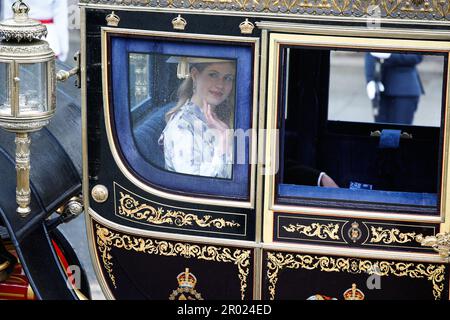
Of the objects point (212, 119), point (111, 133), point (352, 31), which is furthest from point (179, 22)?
point (352, 31)

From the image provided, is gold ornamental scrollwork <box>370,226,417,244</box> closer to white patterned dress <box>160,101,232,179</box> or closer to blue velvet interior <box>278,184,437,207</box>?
blue velvet interior <box>278,184,437,207</box>

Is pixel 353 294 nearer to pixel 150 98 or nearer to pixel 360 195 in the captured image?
pixel 360 195

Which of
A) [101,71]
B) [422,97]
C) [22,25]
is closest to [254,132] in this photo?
[101,71]

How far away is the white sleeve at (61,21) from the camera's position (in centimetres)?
795

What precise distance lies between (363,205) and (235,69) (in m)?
0.60

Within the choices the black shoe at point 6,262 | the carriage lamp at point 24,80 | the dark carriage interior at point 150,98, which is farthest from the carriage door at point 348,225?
the black shoe at point 6,262

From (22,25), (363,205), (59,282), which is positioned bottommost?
(59,282)

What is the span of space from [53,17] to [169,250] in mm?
4254

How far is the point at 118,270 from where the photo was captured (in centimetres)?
407

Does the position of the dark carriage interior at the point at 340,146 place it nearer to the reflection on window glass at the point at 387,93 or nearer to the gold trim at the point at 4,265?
the gold trim at the point at 4,265

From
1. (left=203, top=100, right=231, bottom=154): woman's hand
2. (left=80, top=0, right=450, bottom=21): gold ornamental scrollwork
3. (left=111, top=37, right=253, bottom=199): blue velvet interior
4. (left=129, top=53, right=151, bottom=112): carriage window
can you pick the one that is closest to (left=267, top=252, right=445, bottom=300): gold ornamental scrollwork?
(left=111, top=37, right=253, bottom=199): blue velvet interior

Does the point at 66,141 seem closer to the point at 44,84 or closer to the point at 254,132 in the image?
the point at 44,84

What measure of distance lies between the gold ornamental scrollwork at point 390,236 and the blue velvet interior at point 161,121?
0.43 metres

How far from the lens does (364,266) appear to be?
3.87 meters
